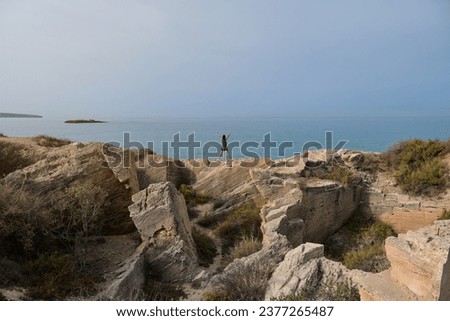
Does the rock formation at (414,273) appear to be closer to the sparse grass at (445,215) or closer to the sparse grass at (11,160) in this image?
the sparse grass at (445,215)

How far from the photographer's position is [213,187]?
14.4m

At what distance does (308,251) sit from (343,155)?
340 inches

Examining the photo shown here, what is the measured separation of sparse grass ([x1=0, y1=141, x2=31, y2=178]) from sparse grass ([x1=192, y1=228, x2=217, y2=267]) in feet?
19.3

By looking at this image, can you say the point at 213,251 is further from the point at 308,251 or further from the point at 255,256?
the point at 308,251

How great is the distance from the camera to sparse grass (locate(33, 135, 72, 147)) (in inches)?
598

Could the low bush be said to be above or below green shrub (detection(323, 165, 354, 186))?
below

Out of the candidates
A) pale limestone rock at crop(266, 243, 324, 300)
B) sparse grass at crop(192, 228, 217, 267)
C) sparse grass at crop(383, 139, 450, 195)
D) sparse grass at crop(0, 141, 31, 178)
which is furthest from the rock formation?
sparse grass at crop(0, 141, 31, 178)

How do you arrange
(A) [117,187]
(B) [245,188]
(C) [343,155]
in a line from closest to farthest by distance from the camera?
(A) [117,187] < (B) [245,188] < (C) [343,155]

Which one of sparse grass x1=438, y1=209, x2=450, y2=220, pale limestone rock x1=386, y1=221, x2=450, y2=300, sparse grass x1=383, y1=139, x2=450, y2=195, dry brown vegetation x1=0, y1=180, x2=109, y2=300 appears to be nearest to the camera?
pale limestone rock x1=386, y1=221, x2=450, y2=300

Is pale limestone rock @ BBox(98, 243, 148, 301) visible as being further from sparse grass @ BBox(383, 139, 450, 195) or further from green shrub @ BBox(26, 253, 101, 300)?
sparse grass @ BBox(383, 139, 450, 195)

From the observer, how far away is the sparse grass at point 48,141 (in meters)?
15.2

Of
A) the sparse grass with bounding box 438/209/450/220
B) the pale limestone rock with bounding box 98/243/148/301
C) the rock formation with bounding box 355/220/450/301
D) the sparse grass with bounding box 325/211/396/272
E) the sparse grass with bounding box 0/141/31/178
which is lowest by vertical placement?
the sparse grass with bounding box 325/211/396/272

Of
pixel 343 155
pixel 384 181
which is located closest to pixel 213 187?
pixel 343 155

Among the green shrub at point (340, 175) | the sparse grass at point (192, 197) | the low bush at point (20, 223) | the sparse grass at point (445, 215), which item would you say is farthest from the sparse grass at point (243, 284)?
the sparse grass at point (445, 215)
